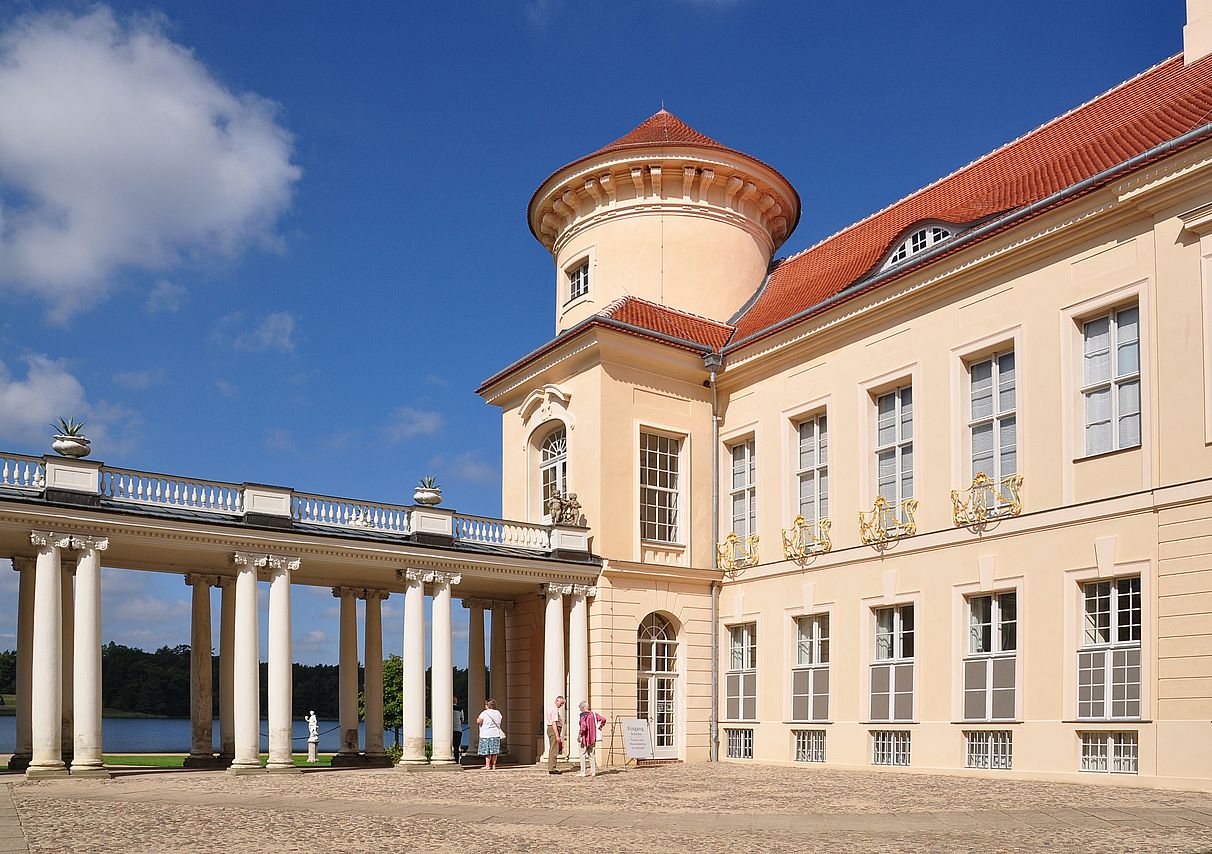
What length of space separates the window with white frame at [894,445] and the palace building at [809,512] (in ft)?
→ 0.22

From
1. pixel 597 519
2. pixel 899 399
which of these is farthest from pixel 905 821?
pixel 597 519

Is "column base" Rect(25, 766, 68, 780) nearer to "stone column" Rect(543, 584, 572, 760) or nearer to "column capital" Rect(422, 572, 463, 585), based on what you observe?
"column capital" Rect(422, 572, 463, 585)

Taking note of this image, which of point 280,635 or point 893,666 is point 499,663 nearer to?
point 280,635

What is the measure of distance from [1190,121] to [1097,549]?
7.60m

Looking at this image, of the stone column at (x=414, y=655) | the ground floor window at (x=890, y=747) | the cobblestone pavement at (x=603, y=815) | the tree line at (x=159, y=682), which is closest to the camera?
the cobblestone pavement at (x=603, y=815)

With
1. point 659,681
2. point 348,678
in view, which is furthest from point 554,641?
point 348,678

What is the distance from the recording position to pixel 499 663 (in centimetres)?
3061

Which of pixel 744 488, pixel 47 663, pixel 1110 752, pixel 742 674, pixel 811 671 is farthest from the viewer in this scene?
pixel 744 488

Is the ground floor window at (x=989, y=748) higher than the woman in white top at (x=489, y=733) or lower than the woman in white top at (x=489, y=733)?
higher

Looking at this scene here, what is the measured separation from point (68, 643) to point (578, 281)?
17.3m

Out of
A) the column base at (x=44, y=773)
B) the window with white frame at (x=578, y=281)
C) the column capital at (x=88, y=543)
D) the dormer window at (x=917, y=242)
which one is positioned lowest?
the column base at (x=44, y=773)

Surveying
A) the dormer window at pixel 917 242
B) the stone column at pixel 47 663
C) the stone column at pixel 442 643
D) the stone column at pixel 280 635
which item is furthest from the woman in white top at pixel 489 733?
the dormer window at pixel 917 242

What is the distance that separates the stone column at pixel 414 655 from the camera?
24.6m

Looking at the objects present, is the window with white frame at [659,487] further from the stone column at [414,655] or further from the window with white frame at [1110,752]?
the window with white frame at [1110,752]
